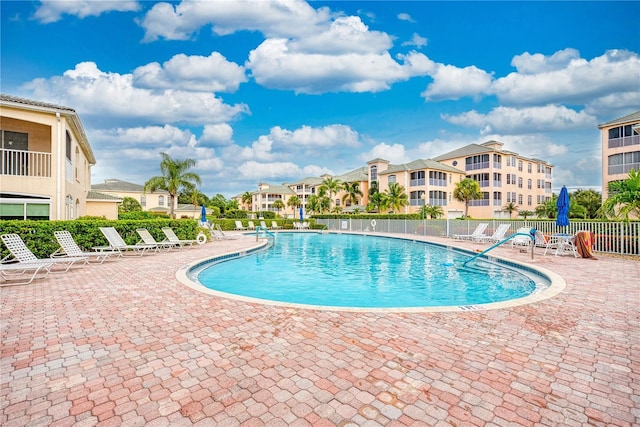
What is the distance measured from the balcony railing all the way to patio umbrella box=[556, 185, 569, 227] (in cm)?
2337

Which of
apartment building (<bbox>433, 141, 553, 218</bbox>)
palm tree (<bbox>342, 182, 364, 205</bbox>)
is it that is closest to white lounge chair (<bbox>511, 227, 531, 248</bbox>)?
apartment building (<bbox>433, 141, 553, 218</bbox>)

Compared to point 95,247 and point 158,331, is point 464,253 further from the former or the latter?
point 95,247

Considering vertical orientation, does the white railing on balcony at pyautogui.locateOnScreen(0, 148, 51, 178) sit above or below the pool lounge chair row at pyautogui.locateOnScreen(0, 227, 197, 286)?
above

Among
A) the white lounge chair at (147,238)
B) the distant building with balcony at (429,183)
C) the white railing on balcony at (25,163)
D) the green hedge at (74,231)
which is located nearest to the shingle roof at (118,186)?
the distant building with balcony at (429,183)

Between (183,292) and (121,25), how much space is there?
1865cm

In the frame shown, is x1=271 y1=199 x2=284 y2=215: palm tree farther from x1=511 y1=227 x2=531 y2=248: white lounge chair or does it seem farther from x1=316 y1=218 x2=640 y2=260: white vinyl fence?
x1=511 y1=227 x2=531 y2=248: white lounge chair

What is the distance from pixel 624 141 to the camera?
2964cm

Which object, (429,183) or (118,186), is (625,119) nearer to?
(429,183)

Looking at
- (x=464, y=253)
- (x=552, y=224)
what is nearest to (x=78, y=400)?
(x=464, y=253)

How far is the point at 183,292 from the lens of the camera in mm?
6578

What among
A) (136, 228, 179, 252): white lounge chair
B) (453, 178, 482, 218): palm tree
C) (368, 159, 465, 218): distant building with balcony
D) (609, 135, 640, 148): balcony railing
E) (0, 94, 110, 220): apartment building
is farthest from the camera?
(368, 159, 465, 218): distant building with balcony

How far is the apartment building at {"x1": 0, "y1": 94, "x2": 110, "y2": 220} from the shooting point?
41.0 ft

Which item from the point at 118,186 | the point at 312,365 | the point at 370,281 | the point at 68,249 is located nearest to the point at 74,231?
the point at 68,249

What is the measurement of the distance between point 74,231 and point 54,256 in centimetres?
118
